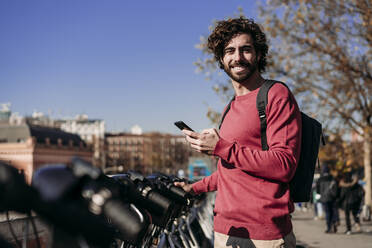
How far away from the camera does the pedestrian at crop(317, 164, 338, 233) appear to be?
12773 millimetres

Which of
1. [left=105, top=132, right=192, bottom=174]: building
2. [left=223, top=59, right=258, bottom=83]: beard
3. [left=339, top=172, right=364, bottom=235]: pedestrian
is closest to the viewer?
[left=223, top=59, right=258, bottom=83]: beard

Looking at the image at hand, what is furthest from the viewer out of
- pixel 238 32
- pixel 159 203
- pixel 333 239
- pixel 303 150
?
pixel 333 239

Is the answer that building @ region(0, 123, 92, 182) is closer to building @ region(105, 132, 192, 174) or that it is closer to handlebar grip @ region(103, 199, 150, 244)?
building @ region(105, 132, 192, 174)

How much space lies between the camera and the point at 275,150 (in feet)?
6.93

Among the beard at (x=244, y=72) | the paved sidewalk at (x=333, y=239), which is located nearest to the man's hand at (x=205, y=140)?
the beard at (x=244, y=72)

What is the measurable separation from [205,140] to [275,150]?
303mm

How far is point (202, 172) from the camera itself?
31547 mm

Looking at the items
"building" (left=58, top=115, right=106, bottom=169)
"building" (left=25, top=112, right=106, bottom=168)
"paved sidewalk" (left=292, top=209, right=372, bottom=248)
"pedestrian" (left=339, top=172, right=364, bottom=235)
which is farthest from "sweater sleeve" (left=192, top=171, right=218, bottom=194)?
"building" (left=58, top=115, right=106, bottom=169)

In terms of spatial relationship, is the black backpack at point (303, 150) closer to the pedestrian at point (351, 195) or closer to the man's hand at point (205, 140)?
the man's hand at point (205, 140)

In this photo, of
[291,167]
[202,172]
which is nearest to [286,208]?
[291,167]

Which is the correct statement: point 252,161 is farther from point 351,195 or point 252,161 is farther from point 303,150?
point 351,195

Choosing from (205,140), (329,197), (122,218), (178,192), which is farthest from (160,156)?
(122,218)

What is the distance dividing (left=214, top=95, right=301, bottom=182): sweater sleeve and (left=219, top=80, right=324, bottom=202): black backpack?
4cm

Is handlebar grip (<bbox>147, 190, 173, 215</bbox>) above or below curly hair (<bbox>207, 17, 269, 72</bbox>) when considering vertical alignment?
below
